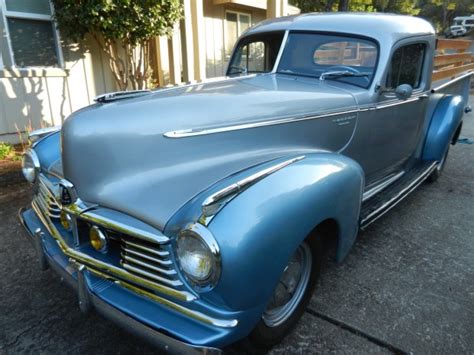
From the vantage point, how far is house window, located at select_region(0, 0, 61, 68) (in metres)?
5.27

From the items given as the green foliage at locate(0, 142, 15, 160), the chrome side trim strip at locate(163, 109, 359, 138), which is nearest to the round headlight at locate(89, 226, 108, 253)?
the chrome side trim strip at locate(163, 109, 359, 138)

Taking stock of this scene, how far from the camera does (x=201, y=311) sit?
153 cm

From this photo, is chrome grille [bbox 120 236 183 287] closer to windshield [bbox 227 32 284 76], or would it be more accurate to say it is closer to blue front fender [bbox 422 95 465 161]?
windshield [bbox 227 32 284 76]

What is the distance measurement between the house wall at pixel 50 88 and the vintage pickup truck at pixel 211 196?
332cm

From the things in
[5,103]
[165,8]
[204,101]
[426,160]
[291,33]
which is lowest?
[426,160]

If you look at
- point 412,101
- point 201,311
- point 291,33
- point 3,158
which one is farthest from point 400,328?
point 3,158

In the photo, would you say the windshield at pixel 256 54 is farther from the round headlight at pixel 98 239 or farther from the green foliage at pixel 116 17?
the green foliage at pixel 116 17

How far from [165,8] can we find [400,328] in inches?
210

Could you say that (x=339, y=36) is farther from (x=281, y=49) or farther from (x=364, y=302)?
(x=364, y=302)

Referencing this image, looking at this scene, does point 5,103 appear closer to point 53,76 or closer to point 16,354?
point 53,76

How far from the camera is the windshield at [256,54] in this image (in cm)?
328

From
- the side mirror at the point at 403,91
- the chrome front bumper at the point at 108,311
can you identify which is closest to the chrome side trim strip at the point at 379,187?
the side mirror at the point at 403,91

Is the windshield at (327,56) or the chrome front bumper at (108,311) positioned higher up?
the windshield at (327,56)

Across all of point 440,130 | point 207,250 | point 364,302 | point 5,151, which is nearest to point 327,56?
point 440,130
